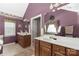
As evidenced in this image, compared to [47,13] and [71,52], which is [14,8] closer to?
[47,13]

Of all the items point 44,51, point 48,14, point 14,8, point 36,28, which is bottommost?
point 44,51

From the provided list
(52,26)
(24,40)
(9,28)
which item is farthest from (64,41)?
(9,28)

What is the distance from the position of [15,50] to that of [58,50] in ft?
2.37

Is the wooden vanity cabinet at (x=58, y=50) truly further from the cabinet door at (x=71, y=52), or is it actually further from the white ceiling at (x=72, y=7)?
the white ceiling at (x=72, y=7)

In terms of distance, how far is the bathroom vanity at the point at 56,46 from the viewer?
1380 millimetres

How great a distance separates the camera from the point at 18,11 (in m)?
1.70

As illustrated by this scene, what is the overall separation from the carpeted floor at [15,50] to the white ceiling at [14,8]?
543mm

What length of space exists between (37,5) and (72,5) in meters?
0.57

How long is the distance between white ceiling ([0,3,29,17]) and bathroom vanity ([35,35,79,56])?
55cm

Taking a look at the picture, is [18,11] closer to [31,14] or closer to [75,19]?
[31,14]

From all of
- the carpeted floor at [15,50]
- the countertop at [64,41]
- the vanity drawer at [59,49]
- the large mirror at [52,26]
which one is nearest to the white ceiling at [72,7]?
the large mirror at [52,26]

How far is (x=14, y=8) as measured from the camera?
1.68 meters

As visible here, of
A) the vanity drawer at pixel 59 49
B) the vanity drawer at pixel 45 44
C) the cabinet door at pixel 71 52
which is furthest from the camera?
the vanity drawer at pixel 45 44

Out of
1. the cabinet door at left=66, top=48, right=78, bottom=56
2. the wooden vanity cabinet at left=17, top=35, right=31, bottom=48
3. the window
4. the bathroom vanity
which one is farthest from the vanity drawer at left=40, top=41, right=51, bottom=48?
the window
